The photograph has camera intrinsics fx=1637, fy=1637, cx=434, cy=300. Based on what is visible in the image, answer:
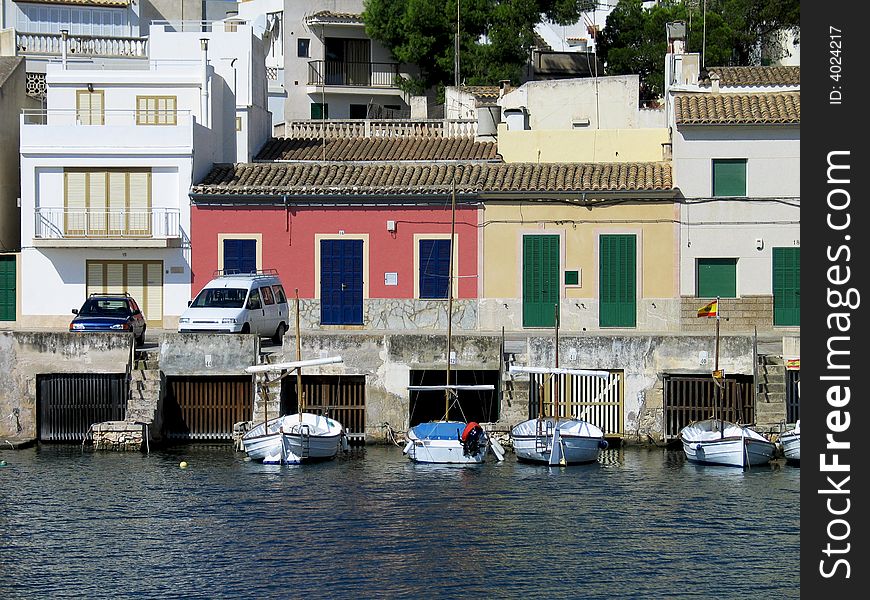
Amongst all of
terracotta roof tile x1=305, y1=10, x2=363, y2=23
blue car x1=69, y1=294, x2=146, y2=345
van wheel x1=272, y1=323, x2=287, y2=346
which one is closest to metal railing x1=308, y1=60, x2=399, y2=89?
terracotta roof tile x1=305, y1=10, x2=363, y2=23

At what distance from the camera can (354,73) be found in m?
77.2

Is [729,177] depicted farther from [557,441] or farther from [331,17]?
[331,17]

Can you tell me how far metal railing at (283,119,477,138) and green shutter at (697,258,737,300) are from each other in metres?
13.7

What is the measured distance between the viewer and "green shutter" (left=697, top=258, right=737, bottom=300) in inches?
2025

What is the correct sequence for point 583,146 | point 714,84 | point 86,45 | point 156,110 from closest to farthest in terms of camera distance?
point 156,110
point 714,84
point 583,146
point 86,45

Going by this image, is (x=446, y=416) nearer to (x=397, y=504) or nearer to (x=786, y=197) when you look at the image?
(x=397, y=504)

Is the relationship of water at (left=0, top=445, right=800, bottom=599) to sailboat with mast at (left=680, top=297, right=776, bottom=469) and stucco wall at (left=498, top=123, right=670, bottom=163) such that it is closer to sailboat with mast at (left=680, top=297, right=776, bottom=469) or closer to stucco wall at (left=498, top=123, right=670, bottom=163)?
sailboat with mast at (left=680, top=297, right=776, bottom=469)

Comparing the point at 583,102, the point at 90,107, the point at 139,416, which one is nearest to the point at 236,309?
the point at 139,416

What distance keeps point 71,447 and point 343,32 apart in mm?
36999

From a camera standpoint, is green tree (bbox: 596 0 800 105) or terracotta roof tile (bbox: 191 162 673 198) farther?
green tree (bbox: 596 0 800 105)

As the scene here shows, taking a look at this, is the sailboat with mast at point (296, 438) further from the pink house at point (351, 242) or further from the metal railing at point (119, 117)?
the metal railing at point (119, 117)

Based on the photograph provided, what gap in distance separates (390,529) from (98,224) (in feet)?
71.9

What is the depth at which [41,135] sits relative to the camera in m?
52.1
